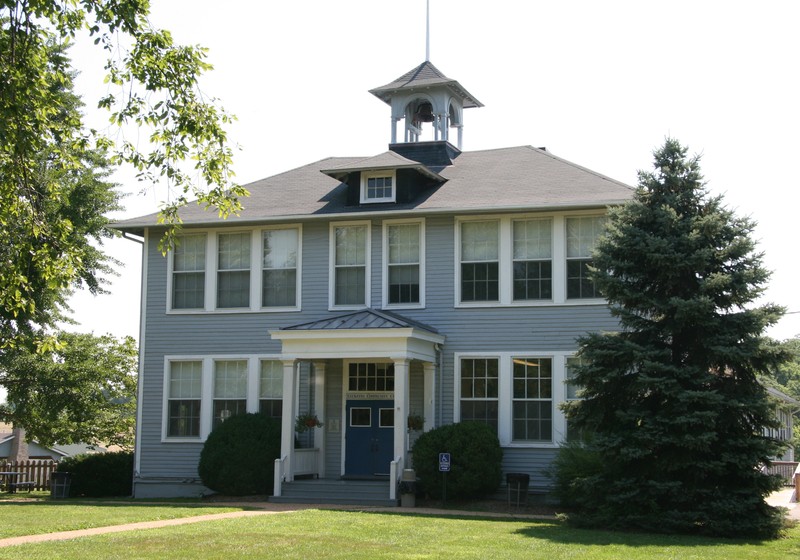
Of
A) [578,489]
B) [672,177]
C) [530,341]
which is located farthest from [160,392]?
[672,177]

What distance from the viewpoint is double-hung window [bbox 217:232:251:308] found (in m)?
25.0

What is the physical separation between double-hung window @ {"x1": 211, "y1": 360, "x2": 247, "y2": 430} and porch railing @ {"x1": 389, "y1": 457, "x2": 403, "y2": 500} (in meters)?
4.71

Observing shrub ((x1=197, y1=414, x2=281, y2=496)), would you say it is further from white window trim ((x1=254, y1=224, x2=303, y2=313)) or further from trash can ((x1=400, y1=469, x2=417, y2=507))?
trash can ((x1=400, y1=469, x2=417, y2=507))

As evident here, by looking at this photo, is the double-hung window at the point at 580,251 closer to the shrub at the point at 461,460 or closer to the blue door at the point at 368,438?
the shrub at the point at 461,460

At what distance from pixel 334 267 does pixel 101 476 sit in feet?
26.4

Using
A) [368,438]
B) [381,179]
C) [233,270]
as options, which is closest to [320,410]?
[368,438]

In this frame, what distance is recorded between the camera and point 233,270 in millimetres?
25125

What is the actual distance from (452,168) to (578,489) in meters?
10.7

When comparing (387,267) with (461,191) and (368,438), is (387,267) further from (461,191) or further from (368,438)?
(368,438)

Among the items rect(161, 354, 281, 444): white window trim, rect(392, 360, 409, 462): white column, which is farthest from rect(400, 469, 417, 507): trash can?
Answer: rect(161, 354, 281, 444): white window trim

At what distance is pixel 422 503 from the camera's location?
2156 centimetres

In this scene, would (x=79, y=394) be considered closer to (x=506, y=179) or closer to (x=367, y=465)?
(x=367, y=465)

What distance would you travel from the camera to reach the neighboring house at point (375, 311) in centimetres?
2252

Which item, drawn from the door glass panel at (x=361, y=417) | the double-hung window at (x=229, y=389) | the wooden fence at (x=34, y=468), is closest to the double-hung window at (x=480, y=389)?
the door glass panel at (x=361, y=417)
